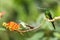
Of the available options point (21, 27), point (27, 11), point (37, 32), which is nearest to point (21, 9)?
point (27, 11)

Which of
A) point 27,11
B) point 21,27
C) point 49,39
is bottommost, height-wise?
point 49,39

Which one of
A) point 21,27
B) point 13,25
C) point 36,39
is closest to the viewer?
point 13,25

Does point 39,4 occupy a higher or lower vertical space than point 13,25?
higher

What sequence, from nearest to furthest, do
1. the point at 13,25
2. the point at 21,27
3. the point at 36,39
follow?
the point at 13,25 < the point at 21,27 < the point at 36,39

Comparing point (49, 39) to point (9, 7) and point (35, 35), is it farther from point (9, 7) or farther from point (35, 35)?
point (9, 7)

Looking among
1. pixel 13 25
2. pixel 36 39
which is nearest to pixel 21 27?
pixel 13 25

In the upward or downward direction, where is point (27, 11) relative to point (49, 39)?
upward

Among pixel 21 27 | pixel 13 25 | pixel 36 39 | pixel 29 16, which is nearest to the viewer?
pixel 13 25

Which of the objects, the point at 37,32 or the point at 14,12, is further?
the point at 14,12

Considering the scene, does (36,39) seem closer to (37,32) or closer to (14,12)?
(37,32)
